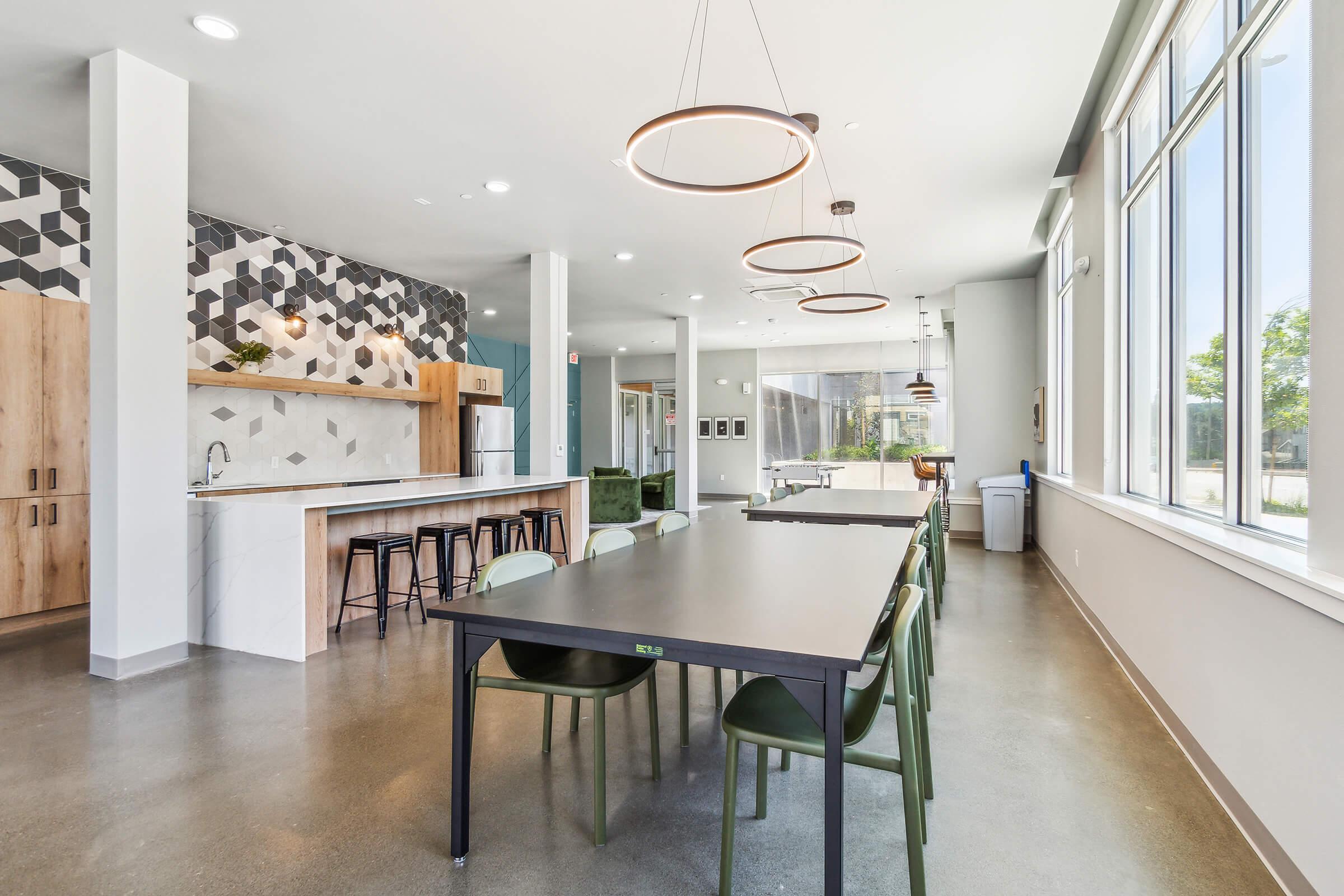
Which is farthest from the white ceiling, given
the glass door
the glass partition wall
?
the glass door

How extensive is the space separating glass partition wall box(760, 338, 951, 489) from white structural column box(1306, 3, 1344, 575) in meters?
10.5

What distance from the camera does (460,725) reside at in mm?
1876

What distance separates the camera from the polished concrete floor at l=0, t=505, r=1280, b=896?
5.93ft

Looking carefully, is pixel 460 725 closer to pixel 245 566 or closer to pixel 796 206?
pixel 245 566

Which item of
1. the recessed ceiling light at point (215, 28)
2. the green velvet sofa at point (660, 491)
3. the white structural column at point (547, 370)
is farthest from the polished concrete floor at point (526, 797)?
the green velvet sofa at point (660, 491)

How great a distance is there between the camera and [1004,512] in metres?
7.30

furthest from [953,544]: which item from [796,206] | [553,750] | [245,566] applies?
[245,566]

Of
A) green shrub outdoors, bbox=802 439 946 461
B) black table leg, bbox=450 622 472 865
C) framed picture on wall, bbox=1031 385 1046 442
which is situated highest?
framed picture on wall, bbox=1031 385 1046 442

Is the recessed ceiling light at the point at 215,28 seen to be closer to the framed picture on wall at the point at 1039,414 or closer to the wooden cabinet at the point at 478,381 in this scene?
the wooden cabinet at the point at 478,381

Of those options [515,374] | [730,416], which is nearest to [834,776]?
[515,374]

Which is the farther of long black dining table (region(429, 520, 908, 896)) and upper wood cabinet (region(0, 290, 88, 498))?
upper wood cabinet (region(0, 290, 88, 498))

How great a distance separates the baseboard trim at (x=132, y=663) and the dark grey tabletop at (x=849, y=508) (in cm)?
352

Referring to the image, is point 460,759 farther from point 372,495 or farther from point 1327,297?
point 372,495

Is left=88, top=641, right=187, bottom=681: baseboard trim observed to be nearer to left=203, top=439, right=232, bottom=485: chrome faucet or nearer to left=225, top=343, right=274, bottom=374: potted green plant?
left=203, top=439, right=232, bottom=485: chrome faucet
